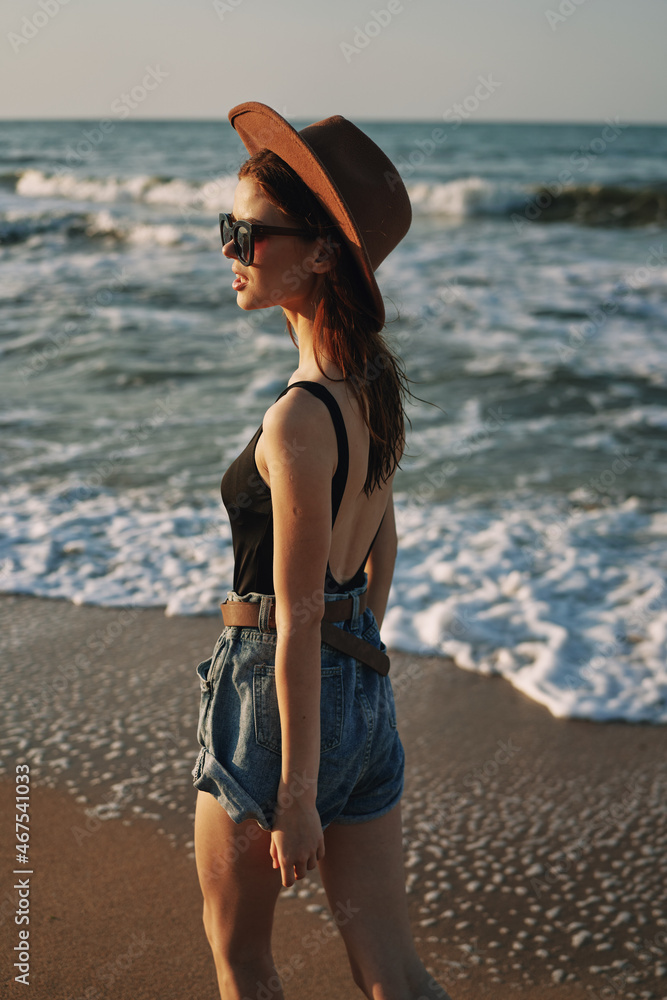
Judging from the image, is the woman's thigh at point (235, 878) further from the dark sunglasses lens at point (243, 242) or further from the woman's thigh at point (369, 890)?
the dark sunglasses lens at point (243, 242)

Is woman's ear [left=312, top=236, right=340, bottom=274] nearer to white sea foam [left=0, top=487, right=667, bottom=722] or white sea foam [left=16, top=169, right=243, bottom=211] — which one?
white sea foam [left=0, top=487, right=667, bottom=722]

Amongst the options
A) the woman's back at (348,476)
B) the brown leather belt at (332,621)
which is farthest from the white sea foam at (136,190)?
the brown leather belt at (332,621)

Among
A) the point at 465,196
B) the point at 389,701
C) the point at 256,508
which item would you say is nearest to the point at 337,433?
the point at 256,508

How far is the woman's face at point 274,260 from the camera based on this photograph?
5.47ft

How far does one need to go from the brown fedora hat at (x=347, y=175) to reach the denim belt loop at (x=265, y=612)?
1.93 ft

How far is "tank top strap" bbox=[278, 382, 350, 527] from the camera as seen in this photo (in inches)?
59.7

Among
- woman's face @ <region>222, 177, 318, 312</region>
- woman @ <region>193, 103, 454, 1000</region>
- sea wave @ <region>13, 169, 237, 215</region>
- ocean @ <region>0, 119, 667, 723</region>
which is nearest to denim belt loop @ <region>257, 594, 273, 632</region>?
woman @ <region>193, 103, 454, 1000</region>

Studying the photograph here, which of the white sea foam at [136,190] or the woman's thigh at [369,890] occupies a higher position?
the white sea foam at [136,190]

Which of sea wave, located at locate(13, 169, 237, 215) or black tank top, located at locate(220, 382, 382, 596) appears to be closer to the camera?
black tank top, located at locate(220, 382, 382, 596)

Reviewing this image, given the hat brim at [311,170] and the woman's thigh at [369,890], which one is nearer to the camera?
the hat brim at [311,170]

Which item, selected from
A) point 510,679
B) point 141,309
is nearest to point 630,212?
point 141,309

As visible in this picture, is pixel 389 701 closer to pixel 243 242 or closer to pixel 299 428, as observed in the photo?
pixel 299 428

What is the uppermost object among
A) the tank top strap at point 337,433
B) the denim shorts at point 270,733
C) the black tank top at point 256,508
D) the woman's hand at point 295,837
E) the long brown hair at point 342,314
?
the long brown hair at point 342,314

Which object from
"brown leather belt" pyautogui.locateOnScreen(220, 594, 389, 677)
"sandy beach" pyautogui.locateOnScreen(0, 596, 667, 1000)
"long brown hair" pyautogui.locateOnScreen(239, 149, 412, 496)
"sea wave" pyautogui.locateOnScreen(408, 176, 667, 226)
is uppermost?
"sea wave" pyautogui.locateOnScreen(408, 176, 667, 226)
